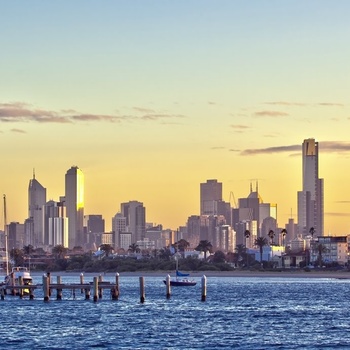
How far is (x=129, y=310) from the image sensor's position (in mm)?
113812

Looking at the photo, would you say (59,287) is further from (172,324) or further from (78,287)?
(172,324)

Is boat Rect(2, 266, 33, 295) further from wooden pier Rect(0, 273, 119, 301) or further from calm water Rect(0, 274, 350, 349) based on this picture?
calm water Rect(0, 274, 350, 349)

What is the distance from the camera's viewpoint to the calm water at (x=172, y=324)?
265 feet

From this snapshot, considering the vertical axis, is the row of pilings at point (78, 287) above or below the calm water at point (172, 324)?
above

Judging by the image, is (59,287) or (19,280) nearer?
(59,287)

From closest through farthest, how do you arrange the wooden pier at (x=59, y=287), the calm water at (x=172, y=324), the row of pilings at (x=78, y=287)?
the calm water at (x=172, y=324), the wooden pier at (x=59, y=287), the row of pilings at (x=78, y=287)

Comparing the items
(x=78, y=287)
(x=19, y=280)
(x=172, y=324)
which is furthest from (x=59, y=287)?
(x=172, y=324)

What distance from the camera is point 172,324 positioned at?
96062mm

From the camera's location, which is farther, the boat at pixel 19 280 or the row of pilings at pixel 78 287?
the boat at pixel 19 280

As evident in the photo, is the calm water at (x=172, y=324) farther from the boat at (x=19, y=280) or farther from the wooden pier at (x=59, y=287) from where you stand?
the boat at (x=19, y=280)

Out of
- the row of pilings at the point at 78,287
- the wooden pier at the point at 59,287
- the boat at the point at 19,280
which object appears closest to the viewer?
the wooden pier at the point at 59,287

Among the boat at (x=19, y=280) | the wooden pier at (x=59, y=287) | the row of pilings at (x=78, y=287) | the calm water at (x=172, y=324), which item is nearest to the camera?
the calm water at (x=172, y=324)

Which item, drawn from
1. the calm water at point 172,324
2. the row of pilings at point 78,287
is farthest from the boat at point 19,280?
the calm water at point 172,324

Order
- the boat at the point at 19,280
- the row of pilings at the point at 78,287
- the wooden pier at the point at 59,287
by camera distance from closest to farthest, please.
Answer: the wooden pier at the point at 59,287
the row of pilings at the point at 78,287
the boat at the point at 19,280
